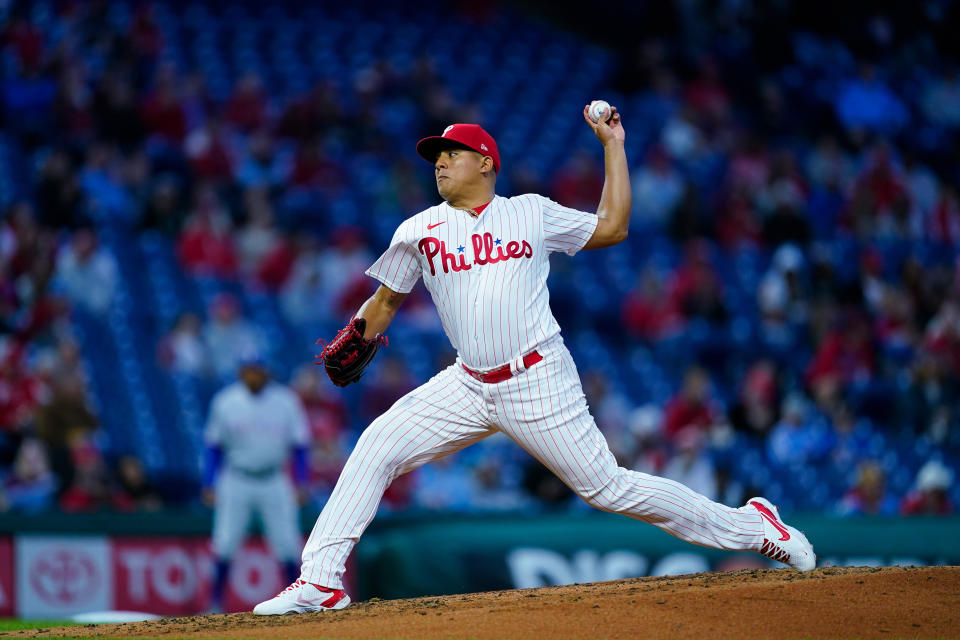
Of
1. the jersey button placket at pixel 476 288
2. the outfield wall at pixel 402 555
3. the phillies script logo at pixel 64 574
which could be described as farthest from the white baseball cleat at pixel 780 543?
the phillies script logo at pixel 64 574

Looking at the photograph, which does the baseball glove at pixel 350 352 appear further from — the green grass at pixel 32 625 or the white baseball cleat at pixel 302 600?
the green grass at pixel 32 625

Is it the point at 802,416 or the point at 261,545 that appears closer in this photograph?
the point at 261,545

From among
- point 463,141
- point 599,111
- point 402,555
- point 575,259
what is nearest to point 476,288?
point 463,141

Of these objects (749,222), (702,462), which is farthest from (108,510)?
(749,222)

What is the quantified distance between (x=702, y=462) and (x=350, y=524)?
17.1 feet

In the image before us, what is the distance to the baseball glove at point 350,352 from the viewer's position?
485 centimetres

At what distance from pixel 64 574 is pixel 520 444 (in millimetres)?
5286

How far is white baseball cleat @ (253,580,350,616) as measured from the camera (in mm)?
4801

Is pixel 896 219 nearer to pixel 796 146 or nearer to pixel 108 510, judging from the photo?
pixel 796 146

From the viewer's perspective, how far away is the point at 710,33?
16.0m

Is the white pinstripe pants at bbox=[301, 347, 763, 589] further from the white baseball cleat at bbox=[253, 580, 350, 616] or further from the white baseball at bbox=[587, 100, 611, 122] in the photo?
the white baseball at bbox=[587, 100, 611, 122]

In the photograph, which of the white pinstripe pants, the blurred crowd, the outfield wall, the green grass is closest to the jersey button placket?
the white pinstripe pants

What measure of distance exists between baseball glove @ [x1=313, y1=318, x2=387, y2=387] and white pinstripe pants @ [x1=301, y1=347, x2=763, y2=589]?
0.23 meters

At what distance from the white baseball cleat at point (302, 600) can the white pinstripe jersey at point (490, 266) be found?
1046 mm
